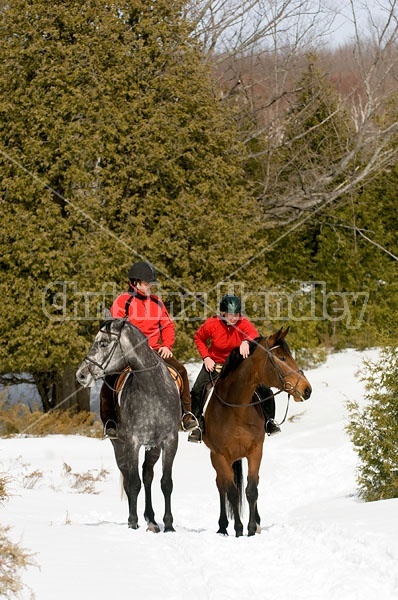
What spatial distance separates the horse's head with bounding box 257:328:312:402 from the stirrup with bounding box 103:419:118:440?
1.68m

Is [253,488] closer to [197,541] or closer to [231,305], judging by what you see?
[197,541]

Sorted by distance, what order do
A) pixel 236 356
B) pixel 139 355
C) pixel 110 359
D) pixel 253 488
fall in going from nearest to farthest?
pixel 110 359 → pixel 139 355 → pixel 253 488 → pixel 236 356

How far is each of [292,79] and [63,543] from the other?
25.4m

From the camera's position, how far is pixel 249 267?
21.3 meters

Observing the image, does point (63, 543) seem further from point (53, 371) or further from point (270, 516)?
point (53, 371)

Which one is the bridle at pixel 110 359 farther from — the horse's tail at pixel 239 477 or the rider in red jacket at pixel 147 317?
the horse's tail at pixel 239 477

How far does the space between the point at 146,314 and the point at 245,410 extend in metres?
1.50

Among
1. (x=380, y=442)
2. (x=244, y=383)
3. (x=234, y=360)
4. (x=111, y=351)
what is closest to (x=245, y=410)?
(x=244, y=383)

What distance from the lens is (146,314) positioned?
1034 centimetres

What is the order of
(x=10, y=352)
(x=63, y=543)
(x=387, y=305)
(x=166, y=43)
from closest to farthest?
(x=63, y=543) → (x=10, y=352) → (x=166, y=43) → (x=387, y=305)

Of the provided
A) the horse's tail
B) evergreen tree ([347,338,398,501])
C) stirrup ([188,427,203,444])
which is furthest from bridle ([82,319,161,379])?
evergreen tree ([347,338,398,501])

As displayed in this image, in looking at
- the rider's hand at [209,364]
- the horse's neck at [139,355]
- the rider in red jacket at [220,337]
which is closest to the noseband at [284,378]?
the rider in red jacket at [220,337]

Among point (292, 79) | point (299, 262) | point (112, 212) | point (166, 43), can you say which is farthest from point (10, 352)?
point (292, 79)

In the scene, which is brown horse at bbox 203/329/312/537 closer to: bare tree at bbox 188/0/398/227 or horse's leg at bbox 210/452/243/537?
horse's leg at bbox 210/452/243/537
